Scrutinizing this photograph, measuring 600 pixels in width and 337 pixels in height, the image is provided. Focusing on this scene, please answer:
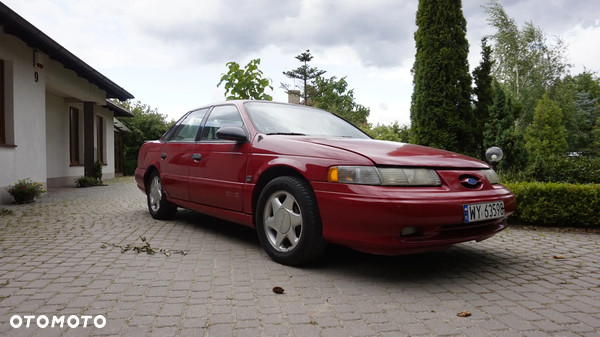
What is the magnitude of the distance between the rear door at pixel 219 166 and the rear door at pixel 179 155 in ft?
0.59

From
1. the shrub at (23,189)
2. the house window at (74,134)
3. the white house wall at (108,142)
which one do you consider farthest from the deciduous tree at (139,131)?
the shrub at (23,189)

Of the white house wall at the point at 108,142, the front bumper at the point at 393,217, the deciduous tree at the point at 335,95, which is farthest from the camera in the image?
the deciduous tree at the point at 335,95

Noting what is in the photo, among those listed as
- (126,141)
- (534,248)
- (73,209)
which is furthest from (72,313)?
(126,141)

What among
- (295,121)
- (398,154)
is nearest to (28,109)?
(295,121)

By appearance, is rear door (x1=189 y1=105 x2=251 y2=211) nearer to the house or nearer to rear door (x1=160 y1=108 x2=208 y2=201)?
rear door (x1=160 y1=108 x2=208 y2=201)

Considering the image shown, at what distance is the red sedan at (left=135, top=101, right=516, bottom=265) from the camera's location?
9.70ft

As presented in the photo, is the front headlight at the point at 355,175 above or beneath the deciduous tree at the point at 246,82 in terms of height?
beneath

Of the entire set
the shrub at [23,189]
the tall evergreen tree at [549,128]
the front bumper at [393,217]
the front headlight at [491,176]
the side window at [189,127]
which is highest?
the tall evergreen tree at [549,128]

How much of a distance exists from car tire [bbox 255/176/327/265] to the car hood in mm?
485

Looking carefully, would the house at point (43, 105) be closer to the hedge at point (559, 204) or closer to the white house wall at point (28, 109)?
the white house wall at point (28, 109)

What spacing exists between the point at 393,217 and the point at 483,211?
86cm

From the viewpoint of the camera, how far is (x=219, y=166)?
445cm

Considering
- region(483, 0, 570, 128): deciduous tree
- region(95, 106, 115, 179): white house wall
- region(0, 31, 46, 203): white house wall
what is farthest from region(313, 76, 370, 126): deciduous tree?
region(0, 31, 46, 203): white house wall

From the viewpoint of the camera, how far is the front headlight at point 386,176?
3021 millimetres
